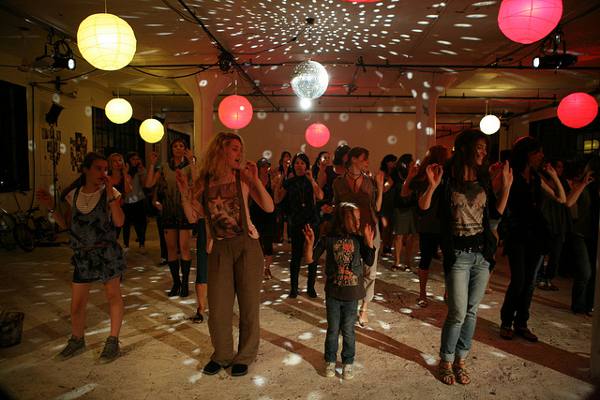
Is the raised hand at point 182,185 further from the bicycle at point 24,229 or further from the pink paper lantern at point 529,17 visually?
the bicycle at point 24,229

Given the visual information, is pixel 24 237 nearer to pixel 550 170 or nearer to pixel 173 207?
pixel 173 207

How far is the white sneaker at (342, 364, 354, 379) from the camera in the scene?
2.60 metres

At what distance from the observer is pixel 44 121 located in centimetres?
871

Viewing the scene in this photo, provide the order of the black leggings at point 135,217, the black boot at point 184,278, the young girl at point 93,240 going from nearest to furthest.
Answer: the young girl at point 93,240 < the black boot at point 184,278 < the black leggings at point 135,217

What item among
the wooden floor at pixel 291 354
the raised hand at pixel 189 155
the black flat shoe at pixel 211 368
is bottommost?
the wooden floor at pixel 291 354

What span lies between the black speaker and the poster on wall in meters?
1.14

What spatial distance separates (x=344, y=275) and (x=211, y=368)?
1045 millimetres

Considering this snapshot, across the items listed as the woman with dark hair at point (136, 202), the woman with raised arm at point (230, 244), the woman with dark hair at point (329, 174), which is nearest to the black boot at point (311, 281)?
the woman with dark hair at point (329, 174)

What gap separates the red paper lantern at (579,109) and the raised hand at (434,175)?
14.2 ft

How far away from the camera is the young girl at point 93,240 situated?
109 inches

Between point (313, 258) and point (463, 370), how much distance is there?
3.83 ft

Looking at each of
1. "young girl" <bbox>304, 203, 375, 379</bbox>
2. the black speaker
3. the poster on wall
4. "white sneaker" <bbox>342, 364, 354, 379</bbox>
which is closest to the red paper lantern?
"young girl" <bbox>304, 203, 375, 379</bbox>

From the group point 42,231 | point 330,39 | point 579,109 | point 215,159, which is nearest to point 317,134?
point 330,39

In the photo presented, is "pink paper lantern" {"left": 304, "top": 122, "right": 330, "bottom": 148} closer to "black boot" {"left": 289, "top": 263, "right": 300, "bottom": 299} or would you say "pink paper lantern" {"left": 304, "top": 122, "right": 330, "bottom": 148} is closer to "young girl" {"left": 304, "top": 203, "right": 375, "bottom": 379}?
"black boot" {"left": 289, "top": 263, "right": 300, "bottom": 299}
